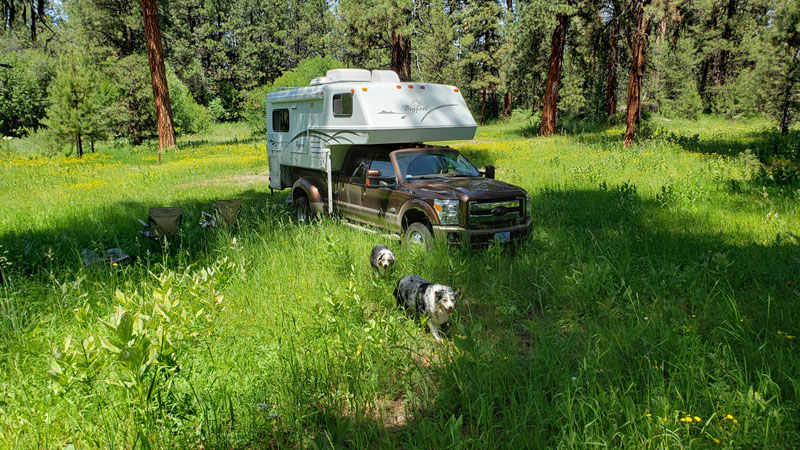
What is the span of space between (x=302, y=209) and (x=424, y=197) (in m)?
3.91

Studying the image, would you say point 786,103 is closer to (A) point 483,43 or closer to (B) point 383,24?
(B) point 383,24

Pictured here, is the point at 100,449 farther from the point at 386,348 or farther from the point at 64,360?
the point at 386,348

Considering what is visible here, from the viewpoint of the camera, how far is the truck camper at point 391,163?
6.89 meters

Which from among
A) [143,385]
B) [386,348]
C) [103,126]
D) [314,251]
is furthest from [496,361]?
[103,126]

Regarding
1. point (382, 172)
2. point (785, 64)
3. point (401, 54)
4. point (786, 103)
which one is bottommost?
point (382, 172)

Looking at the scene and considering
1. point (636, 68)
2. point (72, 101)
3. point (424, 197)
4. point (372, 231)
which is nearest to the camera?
point (424, 197)

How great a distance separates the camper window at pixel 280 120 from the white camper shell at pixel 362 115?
0.15 ft

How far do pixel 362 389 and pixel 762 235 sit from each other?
653cm

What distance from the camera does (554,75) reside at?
24.4 meters

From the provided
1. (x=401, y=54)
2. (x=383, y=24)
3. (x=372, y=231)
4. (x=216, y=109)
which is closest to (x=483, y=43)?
(x=401, y=54)

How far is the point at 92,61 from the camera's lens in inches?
1437

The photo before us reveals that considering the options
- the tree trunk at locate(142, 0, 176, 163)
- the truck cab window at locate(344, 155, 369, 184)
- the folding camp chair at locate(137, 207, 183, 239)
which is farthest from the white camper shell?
the tree trunk at locate(142, 0, 176, 163)

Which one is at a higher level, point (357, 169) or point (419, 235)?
point (357, 169)

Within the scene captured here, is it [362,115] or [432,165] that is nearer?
[432,165]
